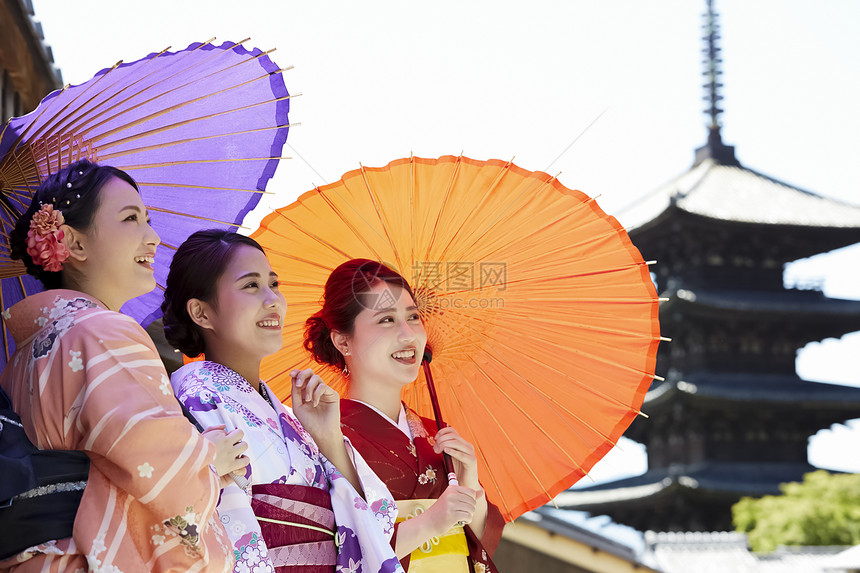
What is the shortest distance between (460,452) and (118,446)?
1.48m

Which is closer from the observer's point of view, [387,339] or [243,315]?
[243,315]

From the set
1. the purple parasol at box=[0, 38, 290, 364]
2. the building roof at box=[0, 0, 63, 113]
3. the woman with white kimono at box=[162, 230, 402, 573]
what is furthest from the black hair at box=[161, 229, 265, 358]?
the building roof at box=[0, 0, 63, 113]

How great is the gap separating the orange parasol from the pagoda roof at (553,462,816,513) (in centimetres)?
1918

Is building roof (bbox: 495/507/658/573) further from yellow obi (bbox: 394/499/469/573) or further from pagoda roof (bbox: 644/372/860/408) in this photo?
pagoda roof (bbox: 644/372/860/408)

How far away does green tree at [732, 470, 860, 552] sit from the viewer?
64.5ft

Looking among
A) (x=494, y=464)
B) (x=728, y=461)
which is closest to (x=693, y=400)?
(x=728, y=461)

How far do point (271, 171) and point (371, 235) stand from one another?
17.0 inches

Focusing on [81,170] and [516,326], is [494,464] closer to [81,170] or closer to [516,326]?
[516,326]

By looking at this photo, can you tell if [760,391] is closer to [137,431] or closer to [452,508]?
[452,508]

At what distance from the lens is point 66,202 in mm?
2408

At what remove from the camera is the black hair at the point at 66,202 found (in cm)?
240

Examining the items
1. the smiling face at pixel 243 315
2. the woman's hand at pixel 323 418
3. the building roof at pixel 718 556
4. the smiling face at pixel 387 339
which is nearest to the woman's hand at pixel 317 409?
the woman's hand at pixel 323 418

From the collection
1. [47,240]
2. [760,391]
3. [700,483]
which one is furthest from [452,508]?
[760,391]

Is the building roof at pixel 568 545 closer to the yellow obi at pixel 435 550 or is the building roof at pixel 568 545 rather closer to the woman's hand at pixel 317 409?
the yellow obi at pixel 435 550
